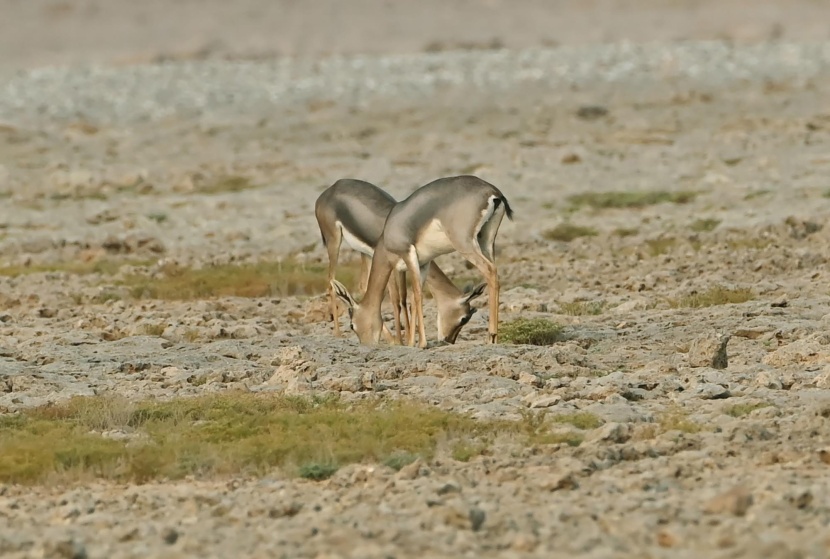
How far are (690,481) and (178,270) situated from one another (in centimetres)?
1312

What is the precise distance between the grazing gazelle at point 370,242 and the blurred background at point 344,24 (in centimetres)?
4588

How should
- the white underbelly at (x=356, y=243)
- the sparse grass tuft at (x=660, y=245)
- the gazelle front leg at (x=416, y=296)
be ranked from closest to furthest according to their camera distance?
the gazelle front leg at (x=416, y=296), the white underbelly at (x=356, y=243), the sparse grass tuft at (x=660, y=245)

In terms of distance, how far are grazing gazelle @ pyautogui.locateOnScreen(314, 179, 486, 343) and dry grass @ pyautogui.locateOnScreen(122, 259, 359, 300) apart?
7.81ft

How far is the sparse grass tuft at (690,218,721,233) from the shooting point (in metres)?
24.2

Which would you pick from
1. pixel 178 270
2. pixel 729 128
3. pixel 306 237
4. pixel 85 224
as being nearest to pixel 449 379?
pixel 178 270

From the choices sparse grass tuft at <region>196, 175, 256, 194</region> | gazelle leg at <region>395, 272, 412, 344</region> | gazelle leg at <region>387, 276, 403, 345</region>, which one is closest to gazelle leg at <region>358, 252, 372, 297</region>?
gazelle leg at <region>387, 276, 403, 345</region>

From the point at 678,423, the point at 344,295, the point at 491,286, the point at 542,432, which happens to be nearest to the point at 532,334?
the point at 491,286

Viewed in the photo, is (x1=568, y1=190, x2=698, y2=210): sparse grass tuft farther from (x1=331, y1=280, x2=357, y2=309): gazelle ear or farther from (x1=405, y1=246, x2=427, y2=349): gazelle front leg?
(x1=405, y1=246, x2=427, y2=349): gazelle front leg

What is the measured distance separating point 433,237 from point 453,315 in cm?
79

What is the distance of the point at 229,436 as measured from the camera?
40.8 ft

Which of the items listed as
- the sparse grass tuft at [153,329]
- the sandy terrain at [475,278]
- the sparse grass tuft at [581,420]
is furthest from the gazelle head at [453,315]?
the sparse grass tuft at [581,420]

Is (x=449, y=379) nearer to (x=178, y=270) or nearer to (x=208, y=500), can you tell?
(x=208, y=500)

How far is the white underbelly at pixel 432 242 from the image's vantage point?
15.9 meters

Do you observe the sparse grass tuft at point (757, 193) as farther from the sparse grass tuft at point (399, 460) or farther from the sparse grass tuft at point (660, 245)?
the sparse grass tuft at point (399, 460)
